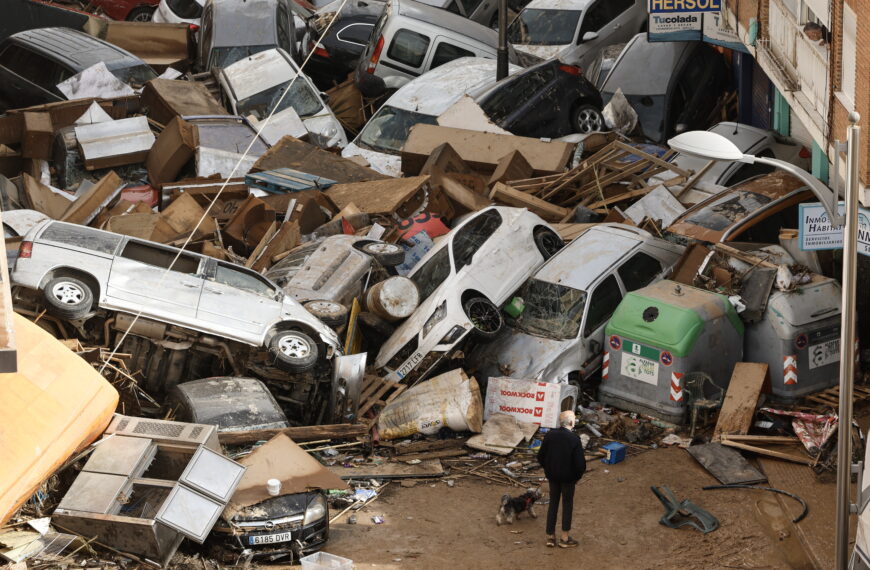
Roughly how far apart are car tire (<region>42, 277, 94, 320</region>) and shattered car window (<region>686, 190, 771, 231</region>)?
7533 mm

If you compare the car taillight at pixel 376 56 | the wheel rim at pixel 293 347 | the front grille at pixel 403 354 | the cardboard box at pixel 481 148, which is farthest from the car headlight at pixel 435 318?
the car taillight at pixel 376 56

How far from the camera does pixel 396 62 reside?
77.4ft

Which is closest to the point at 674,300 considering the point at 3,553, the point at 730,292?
the point at 730,292

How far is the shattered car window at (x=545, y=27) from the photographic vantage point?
79.8ft

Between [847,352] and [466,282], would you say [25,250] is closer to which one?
[466,282]

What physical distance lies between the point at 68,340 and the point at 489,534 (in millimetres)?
4778

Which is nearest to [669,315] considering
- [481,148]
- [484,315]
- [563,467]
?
[484,315]

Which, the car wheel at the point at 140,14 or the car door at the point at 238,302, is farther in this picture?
Answer: the car wheel at the point at 140,14

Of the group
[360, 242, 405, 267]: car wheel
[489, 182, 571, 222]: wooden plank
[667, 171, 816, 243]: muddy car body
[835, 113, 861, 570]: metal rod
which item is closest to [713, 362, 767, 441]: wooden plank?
[667, 171, 816, 243]: muddy car body

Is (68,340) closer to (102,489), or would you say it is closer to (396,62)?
(102,489)

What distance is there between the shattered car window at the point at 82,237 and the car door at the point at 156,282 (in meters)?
0.16

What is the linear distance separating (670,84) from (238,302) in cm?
1093

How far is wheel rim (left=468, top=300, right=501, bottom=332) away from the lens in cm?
1430

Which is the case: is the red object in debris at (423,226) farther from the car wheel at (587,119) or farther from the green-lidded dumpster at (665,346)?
the car wheel at (587,119)
